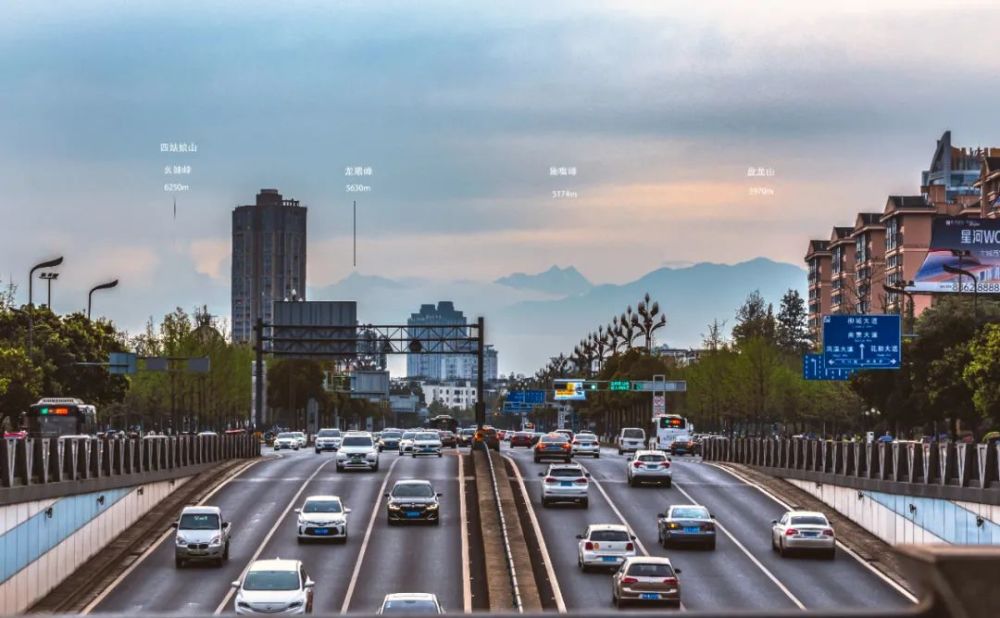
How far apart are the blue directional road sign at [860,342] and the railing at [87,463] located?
105ft

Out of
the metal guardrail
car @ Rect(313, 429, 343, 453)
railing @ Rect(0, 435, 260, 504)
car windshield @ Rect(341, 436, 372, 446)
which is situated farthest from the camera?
car @ Rect(313, 429, 343, 453)

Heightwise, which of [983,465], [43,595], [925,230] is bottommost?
[43,595]

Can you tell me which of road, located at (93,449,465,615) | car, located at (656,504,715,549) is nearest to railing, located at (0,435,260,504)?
road, located at (93,449,465,615)

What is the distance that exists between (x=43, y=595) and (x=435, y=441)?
167 ft

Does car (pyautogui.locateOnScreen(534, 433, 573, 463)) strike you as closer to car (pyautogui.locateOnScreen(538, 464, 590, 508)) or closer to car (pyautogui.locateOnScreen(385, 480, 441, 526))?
car (pyautogui.locateOnScreen(538, 464, 590, 508))

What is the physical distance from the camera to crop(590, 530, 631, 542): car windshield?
52.3 meters

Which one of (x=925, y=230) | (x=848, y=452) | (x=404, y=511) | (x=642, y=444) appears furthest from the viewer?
(x=925, y=230)

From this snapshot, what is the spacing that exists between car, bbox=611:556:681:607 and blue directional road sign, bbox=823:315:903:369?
3910 centimetres

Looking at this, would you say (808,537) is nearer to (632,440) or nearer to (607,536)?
(607,536)

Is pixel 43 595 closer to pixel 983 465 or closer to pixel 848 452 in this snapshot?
pixel 983 465

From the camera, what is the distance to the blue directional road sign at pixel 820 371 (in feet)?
272

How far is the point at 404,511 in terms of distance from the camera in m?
63.2

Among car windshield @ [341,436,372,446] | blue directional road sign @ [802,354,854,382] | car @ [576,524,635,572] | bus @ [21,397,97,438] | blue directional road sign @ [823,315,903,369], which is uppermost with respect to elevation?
blue directional road sign @ [823,315,903,369]

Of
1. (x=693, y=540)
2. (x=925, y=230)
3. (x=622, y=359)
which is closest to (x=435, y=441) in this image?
(x=693, y=540)
